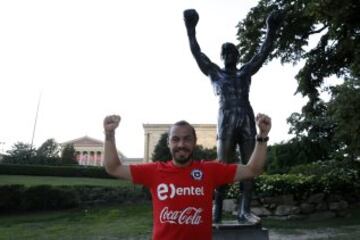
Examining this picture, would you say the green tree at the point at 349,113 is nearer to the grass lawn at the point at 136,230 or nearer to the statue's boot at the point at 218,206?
the grass lawn at the point at 136,230

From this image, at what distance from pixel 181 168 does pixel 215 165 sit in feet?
0.85

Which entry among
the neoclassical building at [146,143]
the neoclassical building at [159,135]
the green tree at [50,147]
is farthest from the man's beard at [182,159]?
the neoclassical building at [159,135]

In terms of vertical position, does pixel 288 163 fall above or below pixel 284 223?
above

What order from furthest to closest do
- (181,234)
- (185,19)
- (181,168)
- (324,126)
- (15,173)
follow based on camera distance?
(15,173)
(324,126)
(185,19)
(181,168)
(181,234)

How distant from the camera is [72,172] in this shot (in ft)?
129

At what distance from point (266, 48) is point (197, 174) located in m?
4.25

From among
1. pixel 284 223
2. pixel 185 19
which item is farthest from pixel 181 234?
pixel 284 223

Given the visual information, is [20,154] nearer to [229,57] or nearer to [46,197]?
[46,197]

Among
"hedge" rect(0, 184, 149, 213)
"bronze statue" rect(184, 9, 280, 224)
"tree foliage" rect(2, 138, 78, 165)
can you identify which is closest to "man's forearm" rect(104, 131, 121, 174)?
"bronze statue" rect(184, 9, 280, 224)

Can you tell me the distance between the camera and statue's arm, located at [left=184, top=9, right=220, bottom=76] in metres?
7.24

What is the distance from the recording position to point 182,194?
3.45 metres

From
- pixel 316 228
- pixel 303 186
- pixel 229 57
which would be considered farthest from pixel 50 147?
pixel 229 57

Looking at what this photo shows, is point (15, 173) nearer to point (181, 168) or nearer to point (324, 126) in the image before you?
point (324, 126)

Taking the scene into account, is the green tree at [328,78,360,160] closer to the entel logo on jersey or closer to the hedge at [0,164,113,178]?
the entel logo on jersey
